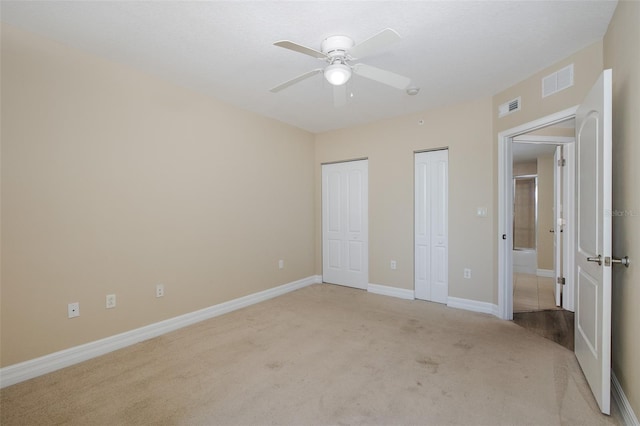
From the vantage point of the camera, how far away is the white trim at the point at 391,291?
4262 mm

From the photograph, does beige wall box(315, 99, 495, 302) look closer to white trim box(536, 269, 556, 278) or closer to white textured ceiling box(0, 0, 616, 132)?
white textured ceiling box(0, 0, 616, 132)

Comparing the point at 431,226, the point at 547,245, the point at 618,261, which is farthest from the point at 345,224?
the point at 547,245

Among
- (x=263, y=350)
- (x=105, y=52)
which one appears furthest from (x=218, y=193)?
(x=263, y=350)

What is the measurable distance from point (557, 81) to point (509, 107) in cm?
58

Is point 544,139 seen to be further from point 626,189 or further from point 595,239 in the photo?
point 595,239

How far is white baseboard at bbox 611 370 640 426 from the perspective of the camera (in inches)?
65.5

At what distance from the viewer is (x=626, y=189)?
72.3 inches

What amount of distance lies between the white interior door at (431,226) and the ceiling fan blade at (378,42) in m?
2.43

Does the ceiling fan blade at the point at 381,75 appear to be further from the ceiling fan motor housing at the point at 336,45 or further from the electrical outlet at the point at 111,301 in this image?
the electrical outlet at the point at 111,301

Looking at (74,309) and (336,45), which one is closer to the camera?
(336,45)

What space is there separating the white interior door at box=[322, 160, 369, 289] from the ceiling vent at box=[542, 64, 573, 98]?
2.40 meters

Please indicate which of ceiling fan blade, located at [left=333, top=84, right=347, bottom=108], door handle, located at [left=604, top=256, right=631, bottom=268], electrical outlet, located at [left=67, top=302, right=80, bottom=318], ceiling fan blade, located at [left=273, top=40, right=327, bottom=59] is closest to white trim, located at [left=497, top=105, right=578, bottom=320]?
door handle, located at [left=604, top=256, right=631, bottom=268]

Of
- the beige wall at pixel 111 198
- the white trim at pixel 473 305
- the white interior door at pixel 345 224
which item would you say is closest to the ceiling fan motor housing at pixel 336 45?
the beige wall at pixel 111 198

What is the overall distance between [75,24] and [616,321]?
437cm
